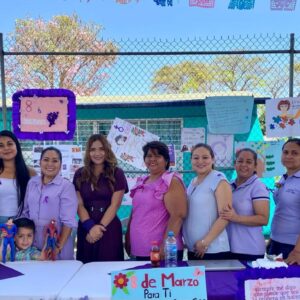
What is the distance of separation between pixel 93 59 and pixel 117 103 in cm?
903

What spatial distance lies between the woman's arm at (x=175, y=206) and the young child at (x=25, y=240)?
3.04ft

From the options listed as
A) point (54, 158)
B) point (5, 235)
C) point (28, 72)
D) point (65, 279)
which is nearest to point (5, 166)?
point (54, 158)

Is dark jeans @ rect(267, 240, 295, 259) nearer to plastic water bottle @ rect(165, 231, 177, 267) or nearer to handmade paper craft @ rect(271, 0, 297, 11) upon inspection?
plastic water bottle @ rect(165, 231, 177, 267)

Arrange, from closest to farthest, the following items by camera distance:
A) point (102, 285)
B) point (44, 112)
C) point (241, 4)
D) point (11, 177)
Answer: point (102, 285)
point (11, 177)
point (241, 4)
point (44, 112)

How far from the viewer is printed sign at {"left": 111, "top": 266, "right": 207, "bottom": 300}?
195cm

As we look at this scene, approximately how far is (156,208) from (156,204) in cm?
3

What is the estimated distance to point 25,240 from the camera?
285cm

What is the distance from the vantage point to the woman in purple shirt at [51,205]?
2949 mm

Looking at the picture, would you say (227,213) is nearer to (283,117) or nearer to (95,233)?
(95,233)

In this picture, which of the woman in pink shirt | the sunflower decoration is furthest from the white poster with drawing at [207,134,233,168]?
the sunflower decoration

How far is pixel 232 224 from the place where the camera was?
2.90m

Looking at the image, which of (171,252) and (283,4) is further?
(283,4)

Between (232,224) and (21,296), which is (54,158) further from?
(232,224)

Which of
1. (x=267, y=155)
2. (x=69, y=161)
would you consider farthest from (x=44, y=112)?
(x=267, y=155)
